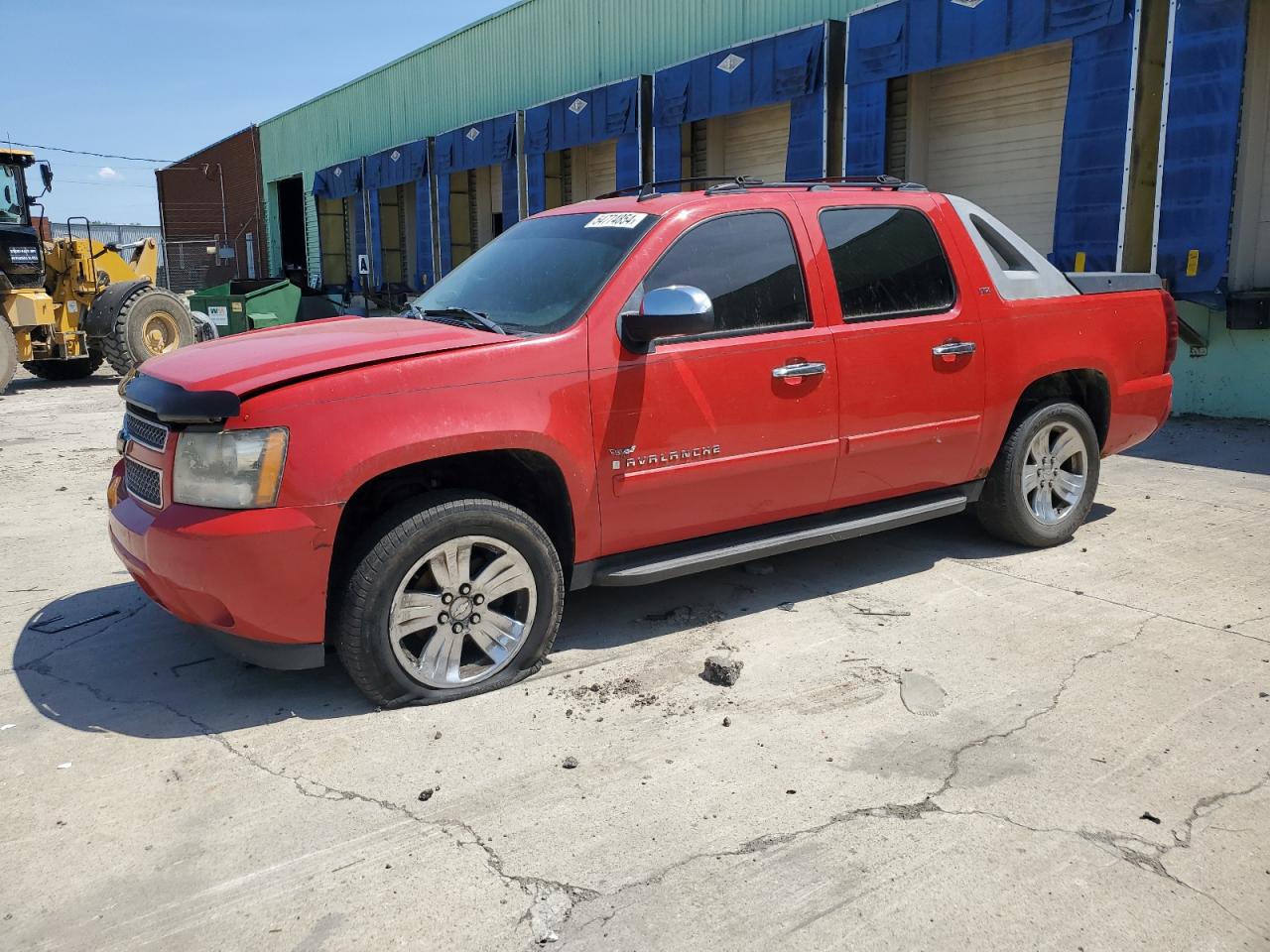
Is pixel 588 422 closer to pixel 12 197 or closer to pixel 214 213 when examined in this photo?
pixel 12 197

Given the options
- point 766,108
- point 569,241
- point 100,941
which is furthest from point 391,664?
point 766,108

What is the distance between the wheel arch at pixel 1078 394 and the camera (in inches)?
219

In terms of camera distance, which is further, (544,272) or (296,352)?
(544,272)

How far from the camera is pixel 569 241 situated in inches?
181

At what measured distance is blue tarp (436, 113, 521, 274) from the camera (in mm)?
21594

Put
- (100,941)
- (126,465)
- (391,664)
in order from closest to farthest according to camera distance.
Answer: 1. (100,941)
2. (391,664)
3. (126,465)

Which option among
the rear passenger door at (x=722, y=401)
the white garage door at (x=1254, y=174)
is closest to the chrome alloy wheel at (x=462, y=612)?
the rear passenger door at (x=722, y=401)

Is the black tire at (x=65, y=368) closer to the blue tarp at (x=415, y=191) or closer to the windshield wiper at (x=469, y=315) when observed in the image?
the blue tarp at (x=415, y=191)

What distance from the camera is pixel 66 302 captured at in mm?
16031

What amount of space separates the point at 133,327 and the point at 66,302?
1.52 metres

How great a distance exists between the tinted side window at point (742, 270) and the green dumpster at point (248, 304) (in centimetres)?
1753

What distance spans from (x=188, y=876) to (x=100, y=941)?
0.94 ft

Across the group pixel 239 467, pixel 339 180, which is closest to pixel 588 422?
pixel 239 467

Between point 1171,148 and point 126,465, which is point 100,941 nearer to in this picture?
point 126,465
